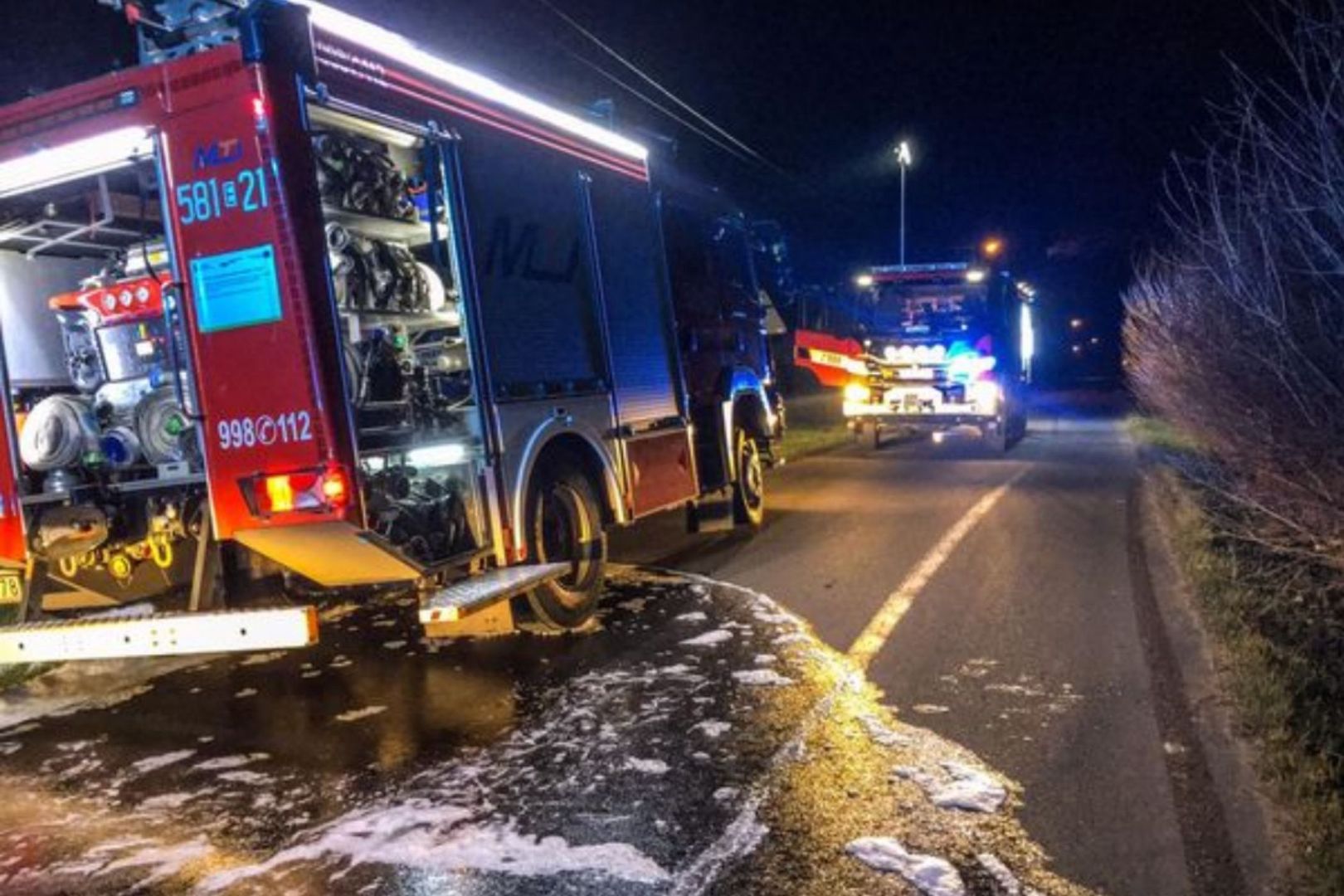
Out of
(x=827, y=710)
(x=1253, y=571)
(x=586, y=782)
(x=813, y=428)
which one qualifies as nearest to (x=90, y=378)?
(x=586, y=782)

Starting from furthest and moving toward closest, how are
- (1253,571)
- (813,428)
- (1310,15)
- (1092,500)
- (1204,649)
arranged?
1. (813,428)
2. (1092,500)
3. (1253,571)
4. (1204,649)
5. (1310,15)

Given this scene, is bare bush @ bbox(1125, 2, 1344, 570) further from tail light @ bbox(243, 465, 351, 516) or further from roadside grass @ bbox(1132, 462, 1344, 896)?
tail light @ bbox(243, 465, 351, 516)

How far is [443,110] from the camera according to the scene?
5.95 metres

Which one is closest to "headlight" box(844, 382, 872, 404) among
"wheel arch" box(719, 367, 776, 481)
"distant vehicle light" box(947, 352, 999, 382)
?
"distant vehicle light" box(947, 352, 999, 382)

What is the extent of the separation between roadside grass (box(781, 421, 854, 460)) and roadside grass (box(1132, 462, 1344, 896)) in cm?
1030

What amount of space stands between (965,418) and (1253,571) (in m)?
10.8

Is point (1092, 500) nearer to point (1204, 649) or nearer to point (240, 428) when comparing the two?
point (1204, 649)

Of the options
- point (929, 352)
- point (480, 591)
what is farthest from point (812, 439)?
point (480, 591)

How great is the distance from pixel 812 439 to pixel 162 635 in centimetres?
1721

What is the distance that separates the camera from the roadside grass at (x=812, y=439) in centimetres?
1894

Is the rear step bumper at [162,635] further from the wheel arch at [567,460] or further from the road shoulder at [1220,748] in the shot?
the road shoulder at [1220,748]

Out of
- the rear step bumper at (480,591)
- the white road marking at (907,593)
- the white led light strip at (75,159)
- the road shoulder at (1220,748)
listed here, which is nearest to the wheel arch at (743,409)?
the white road marking at (907,593)

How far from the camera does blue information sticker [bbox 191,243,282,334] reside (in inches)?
189

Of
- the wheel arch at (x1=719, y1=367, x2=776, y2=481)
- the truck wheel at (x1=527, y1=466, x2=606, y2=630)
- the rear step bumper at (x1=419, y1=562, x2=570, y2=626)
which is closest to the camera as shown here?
the rear step bumper at (x1=419, y1=562, x2=570, y2=626)
